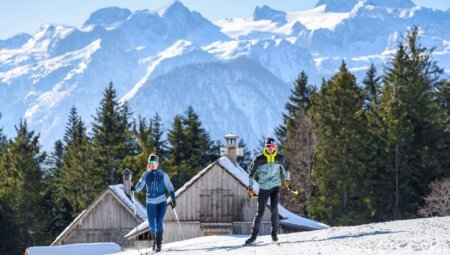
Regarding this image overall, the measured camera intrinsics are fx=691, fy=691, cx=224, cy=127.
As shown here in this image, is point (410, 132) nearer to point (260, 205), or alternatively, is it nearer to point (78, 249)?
point (78, 249)

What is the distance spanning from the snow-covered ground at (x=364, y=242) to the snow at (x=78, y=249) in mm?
4494

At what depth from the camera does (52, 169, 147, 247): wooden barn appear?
41781 millimetres

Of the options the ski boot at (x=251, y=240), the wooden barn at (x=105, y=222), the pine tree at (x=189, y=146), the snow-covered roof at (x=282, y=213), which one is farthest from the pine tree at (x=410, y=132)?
the ski boot at (x=251, y=240)

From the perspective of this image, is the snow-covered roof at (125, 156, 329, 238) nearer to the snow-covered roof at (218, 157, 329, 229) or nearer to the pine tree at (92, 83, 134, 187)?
the snow-covered roof at (218, 157, 329, 229)

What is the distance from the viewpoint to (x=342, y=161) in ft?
154

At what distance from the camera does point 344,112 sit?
4800cm

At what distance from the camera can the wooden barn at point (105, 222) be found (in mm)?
41781

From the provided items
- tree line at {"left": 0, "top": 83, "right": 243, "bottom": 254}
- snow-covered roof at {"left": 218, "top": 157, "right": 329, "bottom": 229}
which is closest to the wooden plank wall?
snow-covered roof at {"left": 218, "top": 157, "right": 329, "bottom": 229}

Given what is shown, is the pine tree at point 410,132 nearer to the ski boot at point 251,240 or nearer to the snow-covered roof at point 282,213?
the snow-covered roof at point 282,213

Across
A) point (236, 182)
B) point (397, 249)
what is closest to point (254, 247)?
point (397, 249)

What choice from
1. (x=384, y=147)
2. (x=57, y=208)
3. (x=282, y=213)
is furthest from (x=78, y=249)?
(x=57, y=208)

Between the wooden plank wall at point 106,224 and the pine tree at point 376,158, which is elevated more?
the pine tree at point 376,158

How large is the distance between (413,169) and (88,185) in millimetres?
27957

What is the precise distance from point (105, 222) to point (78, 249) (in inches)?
901
